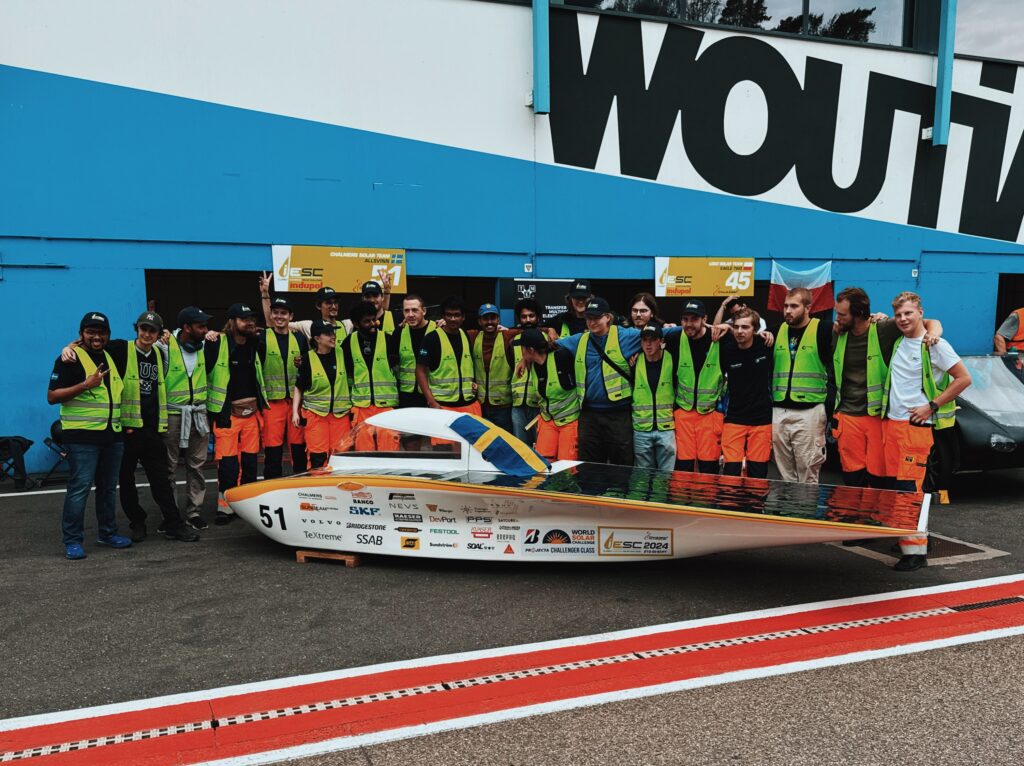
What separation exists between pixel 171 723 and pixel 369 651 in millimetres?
998

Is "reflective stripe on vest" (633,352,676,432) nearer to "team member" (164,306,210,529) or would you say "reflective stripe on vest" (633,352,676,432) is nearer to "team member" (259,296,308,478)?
"team member" (259,296,308,478)

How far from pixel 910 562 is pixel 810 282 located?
325 inches

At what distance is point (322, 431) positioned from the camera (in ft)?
22.4

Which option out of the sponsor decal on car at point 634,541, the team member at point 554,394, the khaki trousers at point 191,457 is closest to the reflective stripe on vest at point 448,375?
the team member at point 554,394

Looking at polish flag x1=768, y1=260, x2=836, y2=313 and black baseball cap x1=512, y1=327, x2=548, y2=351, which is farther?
polish flag x1=768, y1=260, x2=836, y2=313

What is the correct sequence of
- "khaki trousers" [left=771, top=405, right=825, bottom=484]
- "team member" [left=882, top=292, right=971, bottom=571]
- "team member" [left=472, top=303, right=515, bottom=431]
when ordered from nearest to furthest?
"team member" [left=882, top=292, right=971, bottom=571]
"khaki trousers" [left=771, top=405, right=825, bottom=484]
"team member" [left=472, top=303, right=515, bottom=431]

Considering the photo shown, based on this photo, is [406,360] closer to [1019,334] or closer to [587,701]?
[587,701]

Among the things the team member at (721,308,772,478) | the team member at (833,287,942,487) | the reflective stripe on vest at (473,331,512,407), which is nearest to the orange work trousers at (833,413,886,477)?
the team member at (833,287,942,487)

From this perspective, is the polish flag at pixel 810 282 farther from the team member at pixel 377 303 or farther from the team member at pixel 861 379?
the team member at pixel 377 303

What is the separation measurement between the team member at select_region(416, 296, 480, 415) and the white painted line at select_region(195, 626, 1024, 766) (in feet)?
12.6

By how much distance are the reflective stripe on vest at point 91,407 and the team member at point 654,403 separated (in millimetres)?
4018

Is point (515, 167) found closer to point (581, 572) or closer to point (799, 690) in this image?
point (581, 572)

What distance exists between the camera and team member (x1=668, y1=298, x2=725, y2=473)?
19.6 feet

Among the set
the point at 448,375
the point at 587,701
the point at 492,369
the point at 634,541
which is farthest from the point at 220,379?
the point at 587,701
